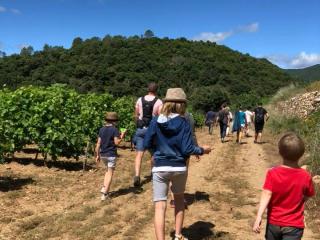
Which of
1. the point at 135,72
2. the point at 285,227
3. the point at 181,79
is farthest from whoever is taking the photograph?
the point at 181,79

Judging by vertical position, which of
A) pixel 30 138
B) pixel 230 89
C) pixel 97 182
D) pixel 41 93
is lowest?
pixel 97 182

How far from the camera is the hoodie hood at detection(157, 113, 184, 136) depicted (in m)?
5.19

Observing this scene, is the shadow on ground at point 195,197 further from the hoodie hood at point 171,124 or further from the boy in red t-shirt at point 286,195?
the boy in red t-shirt at point 286,195

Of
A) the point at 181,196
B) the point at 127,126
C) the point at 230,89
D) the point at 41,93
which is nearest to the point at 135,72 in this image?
the point at 230,89

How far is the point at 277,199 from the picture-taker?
4105mm

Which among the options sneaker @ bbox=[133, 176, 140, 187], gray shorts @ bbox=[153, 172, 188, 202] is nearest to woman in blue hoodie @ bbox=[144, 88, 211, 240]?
gray shorts @ bbox=[153, 172, 188, 202]

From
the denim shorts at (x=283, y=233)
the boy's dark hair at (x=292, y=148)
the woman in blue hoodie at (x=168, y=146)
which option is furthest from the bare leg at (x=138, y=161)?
the boy's dark hair at (x=292, y=148)

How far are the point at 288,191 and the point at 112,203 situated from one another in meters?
4.33

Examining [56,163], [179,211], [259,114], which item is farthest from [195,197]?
[259,114]

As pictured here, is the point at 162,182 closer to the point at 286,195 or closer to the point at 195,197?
the point at 286,195

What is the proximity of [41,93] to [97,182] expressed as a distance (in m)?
3.69

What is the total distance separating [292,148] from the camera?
13.1 feet

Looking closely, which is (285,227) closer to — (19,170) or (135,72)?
(19,170)

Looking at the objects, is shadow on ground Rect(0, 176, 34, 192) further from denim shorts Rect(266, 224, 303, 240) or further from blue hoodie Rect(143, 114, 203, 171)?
denim shorts Rect(266, 224, 303, 240)
